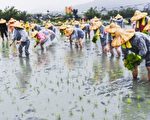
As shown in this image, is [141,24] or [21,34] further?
[21,34]

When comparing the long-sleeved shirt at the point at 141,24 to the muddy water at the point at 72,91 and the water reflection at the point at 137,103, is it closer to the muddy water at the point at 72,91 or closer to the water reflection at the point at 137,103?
the muddy water at the point at 72,91

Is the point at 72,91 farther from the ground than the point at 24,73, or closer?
farther from the ground

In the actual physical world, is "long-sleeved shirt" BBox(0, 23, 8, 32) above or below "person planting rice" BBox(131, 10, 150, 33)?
below

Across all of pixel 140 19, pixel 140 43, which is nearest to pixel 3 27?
pixel 140 19

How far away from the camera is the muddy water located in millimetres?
7836

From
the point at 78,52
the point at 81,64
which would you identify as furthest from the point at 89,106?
the point at 78,52

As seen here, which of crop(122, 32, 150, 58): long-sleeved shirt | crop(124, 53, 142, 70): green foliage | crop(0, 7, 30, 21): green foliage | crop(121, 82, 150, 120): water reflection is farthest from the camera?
crop(0, 7, 30, 21): green foliage

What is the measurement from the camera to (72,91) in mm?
9719

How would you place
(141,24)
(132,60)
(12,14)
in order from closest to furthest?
(132,60) → (141,24) → (12,14)

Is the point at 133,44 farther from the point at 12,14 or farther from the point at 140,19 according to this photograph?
the point at 12,14

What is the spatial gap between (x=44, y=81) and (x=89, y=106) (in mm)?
3122

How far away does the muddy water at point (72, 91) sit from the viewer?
7836 mm

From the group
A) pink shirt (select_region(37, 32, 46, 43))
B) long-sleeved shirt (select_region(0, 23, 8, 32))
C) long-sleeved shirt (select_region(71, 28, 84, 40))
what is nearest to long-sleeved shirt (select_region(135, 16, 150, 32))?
long-sleeved shirt (select_region(71, 28, 84, 40))

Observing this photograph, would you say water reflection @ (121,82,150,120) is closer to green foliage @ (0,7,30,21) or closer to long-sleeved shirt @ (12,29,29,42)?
long-sleeved shirt @ (12,29,29,42)
